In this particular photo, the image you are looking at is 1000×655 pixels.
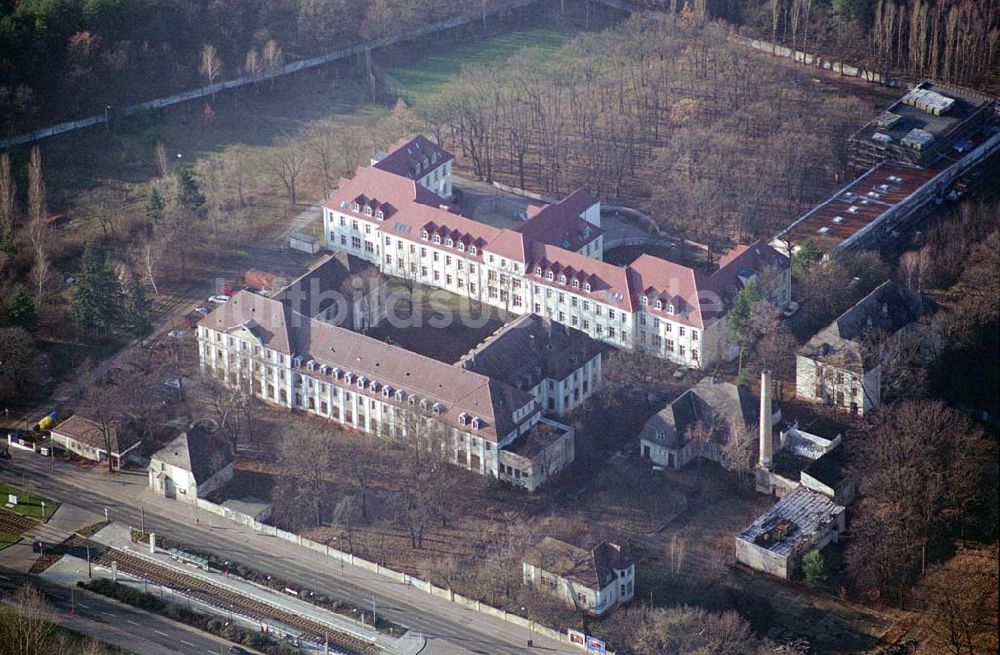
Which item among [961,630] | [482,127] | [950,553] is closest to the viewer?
[961,630]

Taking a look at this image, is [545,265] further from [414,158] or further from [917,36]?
[917,36]

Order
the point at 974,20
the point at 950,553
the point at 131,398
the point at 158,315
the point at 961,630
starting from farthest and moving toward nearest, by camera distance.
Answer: the point at 974,20 < the point at 158,315 < the point at 131,398 < the point at 950,553 < the point at 961,630

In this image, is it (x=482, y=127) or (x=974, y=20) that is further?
(x=974, y=20)

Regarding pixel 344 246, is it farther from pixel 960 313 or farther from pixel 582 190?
pixel 960 313

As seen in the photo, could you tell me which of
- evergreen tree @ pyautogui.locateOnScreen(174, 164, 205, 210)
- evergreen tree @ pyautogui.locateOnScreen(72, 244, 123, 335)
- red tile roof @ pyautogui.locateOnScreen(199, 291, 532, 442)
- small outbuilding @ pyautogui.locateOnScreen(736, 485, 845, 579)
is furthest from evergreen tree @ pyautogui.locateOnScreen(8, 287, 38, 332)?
small outbuilding @ pyautogui.locateOnScreen(736, 485, 845, 579)

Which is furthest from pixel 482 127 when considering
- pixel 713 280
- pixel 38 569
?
pixel 38 569

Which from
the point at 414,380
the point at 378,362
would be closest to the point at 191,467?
the point at 378,362

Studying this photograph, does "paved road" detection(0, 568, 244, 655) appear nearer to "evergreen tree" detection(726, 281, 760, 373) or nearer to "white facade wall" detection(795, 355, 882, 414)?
"evergreen tree" detection(726, 281, 760, 373)

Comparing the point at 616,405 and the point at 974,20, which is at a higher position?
Result: the point at 974,20

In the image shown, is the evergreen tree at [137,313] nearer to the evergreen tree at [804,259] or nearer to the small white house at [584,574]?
the small white house at [584,574]
